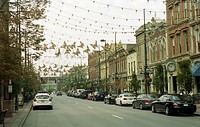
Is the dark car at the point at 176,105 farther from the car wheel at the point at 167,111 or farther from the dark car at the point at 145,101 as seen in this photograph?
the dark car at the point at 145,101

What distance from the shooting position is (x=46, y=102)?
29.6 metres

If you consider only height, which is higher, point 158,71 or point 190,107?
point 158,71

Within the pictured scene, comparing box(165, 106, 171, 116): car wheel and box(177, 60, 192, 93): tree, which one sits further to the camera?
box(177, 60, 192, 93): tree

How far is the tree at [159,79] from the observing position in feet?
129

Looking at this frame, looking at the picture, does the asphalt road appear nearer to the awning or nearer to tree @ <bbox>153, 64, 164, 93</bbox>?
the awning

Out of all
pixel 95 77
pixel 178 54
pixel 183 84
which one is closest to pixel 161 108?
pixel 183 84

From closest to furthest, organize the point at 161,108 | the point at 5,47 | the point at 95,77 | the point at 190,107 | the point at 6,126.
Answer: the point at 5,47 < the point at 6,126 < the point at 190,107 < the point at 161,108 < the point at 95,77

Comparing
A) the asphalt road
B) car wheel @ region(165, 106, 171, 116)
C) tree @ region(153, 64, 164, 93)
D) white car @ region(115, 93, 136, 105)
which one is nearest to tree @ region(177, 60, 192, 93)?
white car @ region(115, 93, 136, 105)

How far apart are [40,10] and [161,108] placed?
11.4 meters

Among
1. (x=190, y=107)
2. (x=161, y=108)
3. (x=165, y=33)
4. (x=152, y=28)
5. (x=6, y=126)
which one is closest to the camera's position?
(x=6, y=126)

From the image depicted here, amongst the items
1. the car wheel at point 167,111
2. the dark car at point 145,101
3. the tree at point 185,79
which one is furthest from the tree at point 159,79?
the car wheel at point 167,111

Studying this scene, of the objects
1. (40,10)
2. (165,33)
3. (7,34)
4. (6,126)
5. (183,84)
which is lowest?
(6,126)

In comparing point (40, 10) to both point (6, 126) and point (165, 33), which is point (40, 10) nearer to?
point (6, 126)

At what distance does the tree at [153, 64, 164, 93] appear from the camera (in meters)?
39.2
